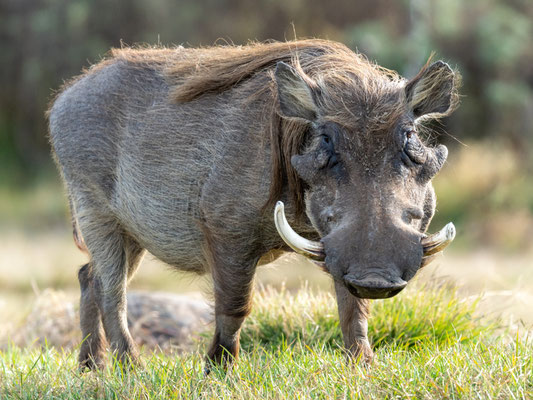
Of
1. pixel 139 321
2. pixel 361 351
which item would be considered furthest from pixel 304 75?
pixel 139 321

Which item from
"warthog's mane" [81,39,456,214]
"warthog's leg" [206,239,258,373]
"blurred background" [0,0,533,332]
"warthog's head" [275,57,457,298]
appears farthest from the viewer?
"blurred background" [0,0,533,332]

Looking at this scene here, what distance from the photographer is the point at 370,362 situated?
12.3 feet

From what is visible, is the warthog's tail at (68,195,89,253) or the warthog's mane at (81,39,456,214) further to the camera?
the warthog's tail at (68,195,89,253)

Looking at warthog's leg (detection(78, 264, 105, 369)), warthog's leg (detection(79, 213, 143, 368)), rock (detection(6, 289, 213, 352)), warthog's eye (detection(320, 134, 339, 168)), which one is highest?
warthog's eye (detection(320, 134, 339, 168))

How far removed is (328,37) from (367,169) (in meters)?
12.5

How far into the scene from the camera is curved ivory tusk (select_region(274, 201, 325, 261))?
323 centimetres

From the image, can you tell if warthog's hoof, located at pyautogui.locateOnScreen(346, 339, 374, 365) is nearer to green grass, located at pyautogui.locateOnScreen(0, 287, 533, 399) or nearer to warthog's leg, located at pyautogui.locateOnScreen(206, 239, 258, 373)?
green grass, located at pyautogui.locateOnScreen(0, 287, 533, 399)

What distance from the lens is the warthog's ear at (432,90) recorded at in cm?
361

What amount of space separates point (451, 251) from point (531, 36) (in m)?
4.90

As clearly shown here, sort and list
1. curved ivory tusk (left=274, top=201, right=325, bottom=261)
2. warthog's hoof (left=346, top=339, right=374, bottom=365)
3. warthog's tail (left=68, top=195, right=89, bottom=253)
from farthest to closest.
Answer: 1. warthog's tail (left=68, top=195, right=89, bottom=253)
2. warthog's hoof (left=346, top=339, right=374, bottom=365)
3. curved ivory tusk (left=274, top=201, right=325, bottom=261)

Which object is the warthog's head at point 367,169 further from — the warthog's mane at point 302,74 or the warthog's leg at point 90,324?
the warthog's leg at point 90,324

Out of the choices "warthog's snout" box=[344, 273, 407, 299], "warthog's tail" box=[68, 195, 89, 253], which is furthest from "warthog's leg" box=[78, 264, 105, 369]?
Answer: "warthog's snout" box=[344, 273, 407, 299]

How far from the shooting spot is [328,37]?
15523mm

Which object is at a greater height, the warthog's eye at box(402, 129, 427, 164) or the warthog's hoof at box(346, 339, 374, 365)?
the warthog's eye at box(402, 129, 427, 164)
